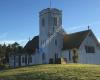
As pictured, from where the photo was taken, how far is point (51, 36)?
6406 centimetres

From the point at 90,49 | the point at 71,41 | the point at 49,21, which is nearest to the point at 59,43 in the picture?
the point at 71,41

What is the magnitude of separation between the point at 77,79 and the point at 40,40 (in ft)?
143

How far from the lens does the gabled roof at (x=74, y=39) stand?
205ft

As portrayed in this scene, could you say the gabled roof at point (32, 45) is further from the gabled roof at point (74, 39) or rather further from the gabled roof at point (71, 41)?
the gabled roof at point (74, 39)

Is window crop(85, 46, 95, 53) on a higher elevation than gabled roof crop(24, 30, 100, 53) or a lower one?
lower

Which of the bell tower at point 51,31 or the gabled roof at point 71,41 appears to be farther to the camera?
the bell tower at point 51,31

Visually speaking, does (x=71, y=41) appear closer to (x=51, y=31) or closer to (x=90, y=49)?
(x=90, y=49)

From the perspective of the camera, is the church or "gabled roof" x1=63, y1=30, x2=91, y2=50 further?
"gabled roof" x1=63, y1=30, x2=91, y2=50

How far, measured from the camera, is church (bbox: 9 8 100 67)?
6234 cm

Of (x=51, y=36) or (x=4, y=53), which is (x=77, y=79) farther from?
(x=4, y=53)

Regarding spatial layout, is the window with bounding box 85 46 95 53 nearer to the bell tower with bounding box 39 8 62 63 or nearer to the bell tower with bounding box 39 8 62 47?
the bell tower with bounding box 39 8 62 63

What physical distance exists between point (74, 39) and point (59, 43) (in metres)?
3.01

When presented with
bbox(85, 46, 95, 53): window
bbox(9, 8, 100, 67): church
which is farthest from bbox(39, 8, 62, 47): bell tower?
bbox(85, 46, 95, 53): window

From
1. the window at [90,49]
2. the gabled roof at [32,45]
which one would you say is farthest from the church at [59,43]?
the gabled roof at [32,45]
